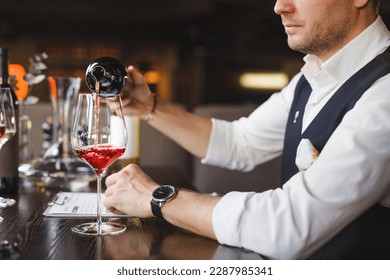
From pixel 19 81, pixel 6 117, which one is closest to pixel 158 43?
pixel 19 81

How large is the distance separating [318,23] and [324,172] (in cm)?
52

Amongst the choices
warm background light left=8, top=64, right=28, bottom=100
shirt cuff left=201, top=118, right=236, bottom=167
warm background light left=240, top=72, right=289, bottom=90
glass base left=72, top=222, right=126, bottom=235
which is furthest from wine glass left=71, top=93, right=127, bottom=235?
warm background light left=240, top=72, right=289, bottom=90

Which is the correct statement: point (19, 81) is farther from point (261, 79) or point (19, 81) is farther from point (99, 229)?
point (261, 79)

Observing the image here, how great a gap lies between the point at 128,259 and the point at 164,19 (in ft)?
28.4

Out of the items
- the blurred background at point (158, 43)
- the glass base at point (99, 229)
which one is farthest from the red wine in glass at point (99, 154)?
the blurred background at point (158, 43)

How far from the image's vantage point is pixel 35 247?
35.6 inches

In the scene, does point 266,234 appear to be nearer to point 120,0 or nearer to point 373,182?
point 373,182

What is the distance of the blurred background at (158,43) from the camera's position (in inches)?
343

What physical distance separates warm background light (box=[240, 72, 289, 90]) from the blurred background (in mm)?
24

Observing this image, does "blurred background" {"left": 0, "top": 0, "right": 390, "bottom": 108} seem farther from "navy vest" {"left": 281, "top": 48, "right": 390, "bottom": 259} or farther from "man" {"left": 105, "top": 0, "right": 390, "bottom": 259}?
"navy vest" {"left": 281, "top": 48, "right": 390, "bottom": 259}

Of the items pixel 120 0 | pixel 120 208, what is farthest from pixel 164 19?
pixel 120 208

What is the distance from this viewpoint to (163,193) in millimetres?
1084

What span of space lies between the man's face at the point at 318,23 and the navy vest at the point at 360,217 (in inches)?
5.8

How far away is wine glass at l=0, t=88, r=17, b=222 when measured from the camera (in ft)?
3.87
